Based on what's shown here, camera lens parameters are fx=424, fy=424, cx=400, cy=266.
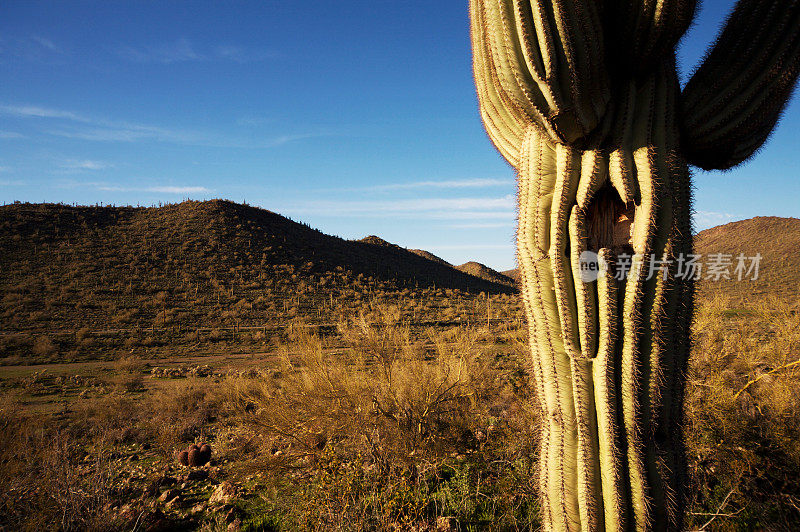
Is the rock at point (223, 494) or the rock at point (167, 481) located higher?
the rock at point (223, 494)

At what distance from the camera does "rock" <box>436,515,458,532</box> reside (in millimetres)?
4119

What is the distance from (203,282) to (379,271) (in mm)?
17705

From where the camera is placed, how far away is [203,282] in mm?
31234

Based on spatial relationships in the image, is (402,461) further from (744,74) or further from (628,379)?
(744,74)

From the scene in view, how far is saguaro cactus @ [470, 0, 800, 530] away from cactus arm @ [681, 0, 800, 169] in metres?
0.01

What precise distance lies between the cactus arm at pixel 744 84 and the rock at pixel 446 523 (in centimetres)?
397

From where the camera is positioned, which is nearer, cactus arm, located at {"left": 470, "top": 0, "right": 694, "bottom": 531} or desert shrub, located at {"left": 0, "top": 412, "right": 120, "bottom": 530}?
cactus arm, located at {"left": 470, "top": 0, "right": 694, "bottom": 531}

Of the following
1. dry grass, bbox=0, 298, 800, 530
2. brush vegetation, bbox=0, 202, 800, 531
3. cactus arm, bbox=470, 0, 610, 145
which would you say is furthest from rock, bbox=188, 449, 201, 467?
cactus arm, bbox=470, 0, 610, 145

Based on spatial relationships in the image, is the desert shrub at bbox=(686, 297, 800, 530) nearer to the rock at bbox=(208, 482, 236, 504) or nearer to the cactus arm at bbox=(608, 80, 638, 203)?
the cactus arm at bbox=(608, 80, 638, 203)

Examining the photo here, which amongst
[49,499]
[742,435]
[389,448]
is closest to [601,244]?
[389,448]

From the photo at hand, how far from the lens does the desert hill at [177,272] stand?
24844mm

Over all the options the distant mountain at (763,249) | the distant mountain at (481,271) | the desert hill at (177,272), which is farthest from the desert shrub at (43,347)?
the distant mountain at (481,271)

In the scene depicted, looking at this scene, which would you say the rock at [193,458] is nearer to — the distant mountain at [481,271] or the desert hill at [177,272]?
the desert hill at [177,272]

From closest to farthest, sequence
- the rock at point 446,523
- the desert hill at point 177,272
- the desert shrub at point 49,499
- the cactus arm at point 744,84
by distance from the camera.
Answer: the cactus arm at point 744,84, the rock at point 446,523, the desert shrub at point 49,499, the desert hill at point 177,272
